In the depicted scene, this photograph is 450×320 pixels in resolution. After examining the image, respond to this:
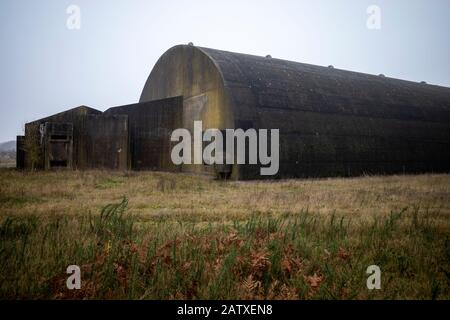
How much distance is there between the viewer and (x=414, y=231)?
17.7ft

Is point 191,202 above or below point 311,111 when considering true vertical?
below

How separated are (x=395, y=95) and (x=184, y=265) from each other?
2276cm

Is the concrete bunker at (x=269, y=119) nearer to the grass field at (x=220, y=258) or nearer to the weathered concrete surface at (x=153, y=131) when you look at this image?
the weathered concrete surface at (x=153, y=131)

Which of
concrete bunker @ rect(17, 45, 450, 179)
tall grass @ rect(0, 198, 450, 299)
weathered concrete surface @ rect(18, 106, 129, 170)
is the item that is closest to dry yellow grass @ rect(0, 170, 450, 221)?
tall grass @ rect(0, 198, 450, 299)

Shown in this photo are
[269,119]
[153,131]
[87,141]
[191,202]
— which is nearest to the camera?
[191,202]

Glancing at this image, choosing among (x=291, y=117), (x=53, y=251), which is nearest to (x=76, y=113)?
(x=291, y=117)

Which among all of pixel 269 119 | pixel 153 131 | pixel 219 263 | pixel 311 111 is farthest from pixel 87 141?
pixel 219 263

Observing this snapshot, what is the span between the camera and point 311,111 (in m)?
17.2

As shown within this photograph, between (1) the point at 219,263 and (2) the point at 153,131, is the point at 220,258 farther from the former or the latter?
(2) the point at 153,131

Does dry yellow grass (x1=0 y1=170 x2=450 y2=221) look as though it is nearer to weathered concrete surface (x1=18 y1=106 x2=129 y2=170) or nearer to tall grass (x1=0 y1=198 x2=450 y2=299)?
tall grass (x1=0 y1=198 x2=450 y2=299)

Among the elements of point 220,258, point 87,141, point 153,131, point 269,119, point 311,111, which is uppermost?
point 311,111

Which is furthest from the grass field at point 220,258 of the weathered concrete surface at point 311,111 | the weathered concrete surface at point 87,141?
the weathered concrete surface at point 87,141
